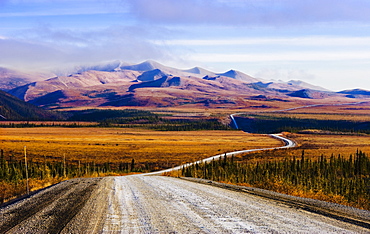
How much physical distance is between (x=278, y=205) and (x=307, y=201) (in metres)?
2.17

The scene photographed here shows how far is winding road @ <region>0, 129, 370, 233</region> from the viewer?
1036 cm

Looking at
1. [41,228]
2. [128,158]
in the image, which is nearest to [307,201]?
[41,228]

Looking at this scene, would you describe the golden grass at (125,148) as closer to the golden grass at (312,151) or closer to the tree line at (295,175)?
the golden grass at (312,151)

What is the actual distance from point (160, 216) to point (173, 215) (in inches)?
16.2

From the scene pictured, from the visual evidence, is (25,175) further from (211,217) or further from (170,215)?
(211,217)

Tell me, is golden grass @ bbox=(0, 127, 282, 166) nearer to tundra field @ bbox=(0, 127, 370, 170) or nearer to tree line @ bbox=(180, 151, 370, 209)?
tundra field @ bbox=(0, 127, 370, 170)

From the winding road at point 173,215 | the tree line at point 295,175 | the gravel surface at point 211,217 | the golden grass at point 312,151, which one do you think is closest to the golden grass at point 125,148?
the golden grass at point 312,151

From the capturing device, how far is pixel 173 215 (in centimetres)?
1209

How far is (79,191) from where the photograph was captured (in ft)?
59.0

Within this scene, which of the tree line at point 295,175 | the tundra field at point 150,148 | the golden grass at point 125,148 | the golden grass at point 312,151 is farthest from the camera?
the golden grass at point 125,148

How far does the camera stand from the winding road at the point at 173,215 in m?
10.4

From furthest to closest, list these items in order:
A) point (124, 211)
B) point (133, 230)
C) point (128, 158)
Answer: point (128, 158) < point (124, 211) < point (133, 230)

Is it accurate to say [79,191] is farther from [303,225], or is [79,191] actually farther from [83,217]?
[303,225]

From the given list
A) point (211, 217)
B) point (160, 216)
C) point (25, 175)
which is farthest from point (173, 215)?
point (25, 175)
